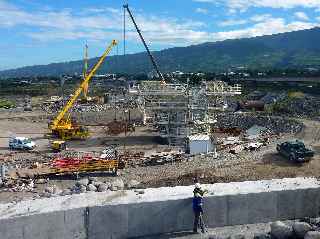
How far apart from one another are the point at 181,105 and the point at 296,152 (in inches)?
547

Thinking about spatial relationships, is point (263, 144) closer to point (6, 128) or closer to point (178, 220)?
point (178, 220)

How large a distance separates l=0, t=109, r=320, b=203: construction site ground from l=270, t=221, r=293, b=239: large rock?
11.2m

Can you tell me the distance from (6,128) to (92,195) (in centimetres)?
4685

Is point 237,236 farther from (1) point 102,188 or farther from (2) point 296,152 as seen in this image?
(2) point 296,152

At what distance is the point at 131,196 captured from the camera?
14.0 m

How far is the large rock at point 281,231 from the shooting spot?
12789 mm

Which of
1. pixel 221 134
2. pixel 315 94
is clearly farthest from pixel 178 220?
pixel 315 94

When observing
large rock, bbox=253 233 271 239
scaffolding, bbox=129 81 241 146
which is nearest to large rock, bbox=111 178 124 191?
large rock, bbox=253 233 271 239

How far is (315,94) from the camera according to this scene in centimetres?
7138

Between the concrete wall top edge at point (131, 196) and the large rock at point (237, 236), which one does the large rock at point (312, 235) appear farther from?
the concrete wall top edge at point (131, 196)

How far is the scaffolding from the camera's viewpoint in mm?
42469

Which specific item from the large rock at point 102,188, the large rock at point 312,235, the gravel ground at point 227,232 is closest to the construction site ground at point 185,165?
the large rock at point 102,188

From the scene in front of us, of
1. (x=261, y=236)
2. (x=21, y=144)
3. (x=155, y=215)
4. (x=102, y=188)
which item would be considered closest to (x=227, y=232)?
(x=261, y=236)

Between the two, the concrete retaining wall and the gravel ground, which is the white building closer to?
the concrete retaining wall
